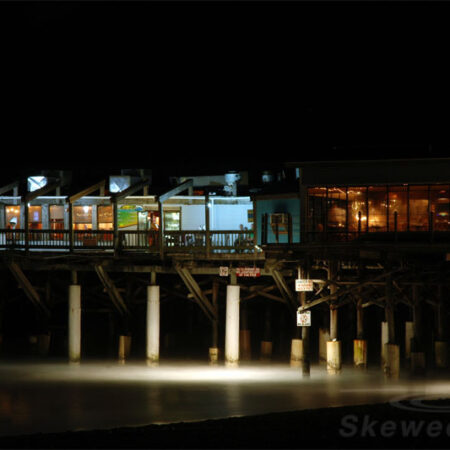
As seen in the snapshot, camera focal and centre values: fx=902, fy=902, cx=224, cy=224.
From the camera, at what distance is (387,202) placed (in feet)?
110

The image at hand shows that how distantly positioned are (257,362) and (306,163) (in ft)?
28.1

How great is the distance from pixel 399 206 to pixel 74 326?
14.1 metres

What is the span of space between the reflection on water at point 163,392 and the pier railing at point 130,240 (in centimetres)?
472

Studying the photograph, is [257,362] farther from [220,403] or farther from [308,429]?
[308,429]

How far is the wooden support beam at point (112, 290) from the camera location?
1487 inches

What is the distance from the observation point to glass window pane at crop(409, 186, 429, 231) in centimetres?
3303

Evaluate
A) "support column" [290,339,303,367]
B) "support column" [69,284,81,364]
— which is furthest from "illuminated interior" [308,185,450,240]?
"support column" [69,284,81,364]

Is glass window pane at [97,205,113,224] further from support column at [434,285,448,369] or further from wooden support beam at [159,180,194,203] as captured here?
support column at [434,285,448,369]

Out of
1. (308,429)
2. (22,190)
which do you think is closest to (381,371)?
(308,429)

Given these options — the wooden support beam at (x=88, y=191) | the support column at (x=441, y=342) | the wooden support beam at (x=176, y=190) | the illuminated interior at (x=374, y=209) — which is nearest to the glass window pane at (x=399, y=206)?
the illuminated interior at (x=374, y=209)

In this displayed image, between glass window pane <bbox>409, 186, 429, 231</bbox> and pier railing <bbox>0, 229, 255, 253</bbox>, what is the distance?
20.9 feet

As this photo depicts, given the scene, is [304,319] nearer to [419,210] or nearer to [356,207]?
[356,207]

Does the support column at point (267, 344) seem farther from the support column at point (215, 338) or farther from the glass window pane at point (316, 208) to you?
the glass window pane at point (316, 208)

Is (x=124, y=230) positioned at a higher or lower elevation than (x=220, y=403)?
higher
